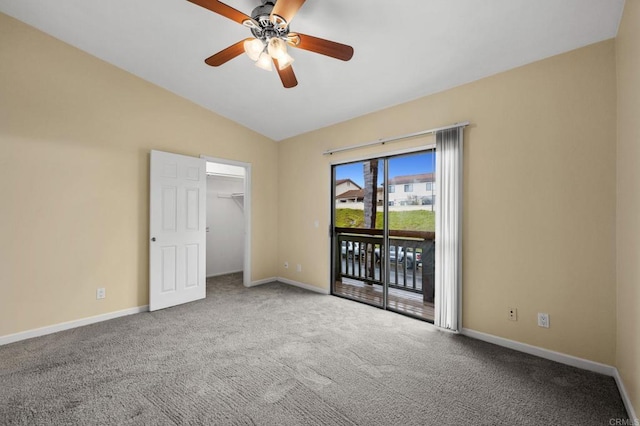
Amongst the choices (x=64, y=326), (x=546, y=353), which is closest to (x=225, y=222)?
(x=64, y=326)

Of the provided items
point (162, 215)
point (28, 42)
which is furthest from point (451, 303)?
point (28, 42)

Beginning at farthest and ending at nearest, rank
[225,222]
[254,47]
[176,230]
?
[225,222] < [176,230] < [254,47]

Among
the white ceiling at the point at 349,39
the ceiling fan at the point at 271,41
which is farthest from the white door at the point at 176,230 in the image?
the ceiling fan at the point at 271,41

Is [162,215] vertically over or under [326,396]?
over

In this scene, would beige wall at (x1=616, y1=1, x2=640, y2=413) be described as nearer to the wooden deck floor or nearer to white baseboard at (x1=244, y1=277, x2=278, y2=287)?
the wooden deck floor

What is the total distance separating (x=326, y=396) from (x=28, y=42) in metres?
4.42

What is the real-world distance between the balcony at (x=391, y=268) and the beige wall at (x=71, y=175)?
9.56ft

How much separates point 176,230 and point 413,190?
10.7ft

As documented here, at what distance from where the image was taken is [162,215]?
3.62 meters

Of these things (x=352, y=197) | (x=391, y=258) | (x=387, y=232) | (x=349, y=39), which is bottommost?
(x=391, y=258)

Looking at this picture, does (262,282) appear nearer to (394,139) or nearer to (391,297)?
(391,297)

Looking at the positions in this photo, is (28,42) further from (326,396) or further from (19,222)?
(326,396)

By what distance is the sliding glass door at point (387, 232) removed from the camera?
3.46 metres

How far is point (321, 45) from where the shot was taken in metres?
2.04
